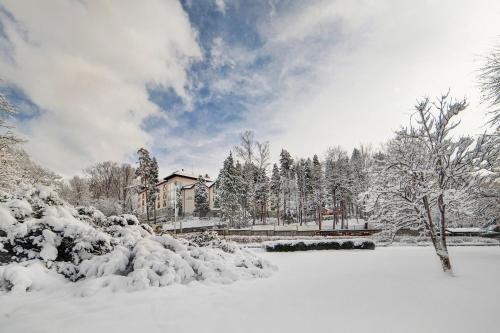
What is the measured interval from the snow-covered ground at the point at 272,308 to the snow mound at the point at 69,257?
0.38 m

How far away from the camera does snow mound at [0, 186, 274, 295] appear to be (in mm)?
5934

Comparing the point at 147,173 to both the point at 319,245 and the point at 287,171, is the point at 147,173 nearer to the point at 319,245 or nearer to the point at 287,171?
the point at 287,171

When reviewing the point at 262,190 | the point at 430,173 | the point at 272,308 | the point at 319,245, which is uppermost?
the point at 262,190

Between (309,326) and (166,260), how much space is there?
4.10 metres

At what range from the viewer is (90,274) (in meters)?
6.35

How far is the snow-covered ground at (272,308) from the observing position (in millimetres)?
4547

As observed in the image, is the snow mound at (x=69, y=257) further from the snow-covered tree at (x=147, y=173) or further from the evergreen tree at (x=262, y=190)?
the evergreen tree at (x=262, y=190)

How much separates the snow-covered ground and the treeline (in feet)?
112

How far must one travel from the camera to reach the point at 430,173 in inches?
367

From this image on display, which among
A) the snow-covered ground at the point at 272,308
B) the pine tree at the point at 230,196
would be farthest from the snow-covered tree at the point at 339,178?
the snow-covered ground at the point at 272,308

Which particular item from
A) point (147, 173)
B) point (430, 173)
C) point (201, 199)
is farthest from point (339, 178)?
point (430, 173)

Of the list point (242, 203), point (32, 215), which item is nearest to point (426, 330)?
point (32, 215)

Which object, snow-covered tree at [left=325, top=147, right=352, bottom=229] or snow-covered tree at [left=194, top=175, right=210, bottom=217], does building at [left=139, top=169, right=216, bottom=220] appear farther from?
snow-covered tree at [left=325, top=147, right=352, bottom=229]

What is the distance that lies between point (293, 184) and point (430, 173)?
4869 centimetres
